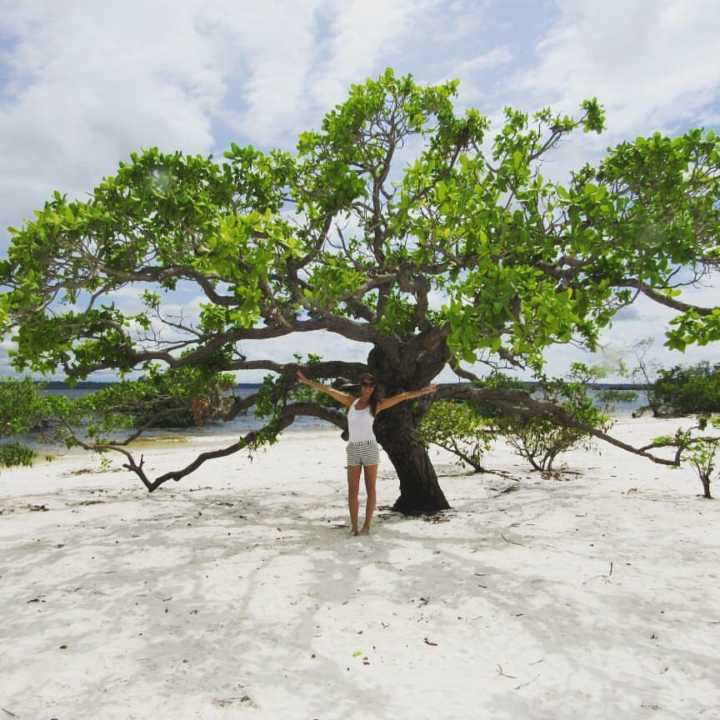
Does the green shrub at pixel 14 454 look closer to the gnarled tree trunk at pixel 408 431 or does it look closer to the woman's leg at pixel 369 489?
the gnarled tree trunk at pixel 408 431

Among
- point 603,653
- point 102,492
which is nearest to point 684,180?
point 603,653

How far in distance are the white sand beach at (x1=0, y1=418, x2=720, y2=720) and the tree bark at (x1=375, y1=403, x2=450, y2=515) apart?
500 mm

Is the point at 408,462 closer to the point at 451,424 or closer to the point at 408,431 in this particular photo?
the point at 408,431

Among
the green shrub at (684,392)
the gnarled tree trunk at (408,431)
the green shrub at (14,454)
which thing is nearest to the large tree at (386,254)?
the gnarled tree trunk at (408,431)

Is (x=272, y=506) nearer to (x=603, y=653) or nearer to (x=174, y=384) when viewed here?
(x=174, y=384)

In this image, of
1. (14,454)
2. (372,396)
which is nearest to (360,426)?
(372,396)

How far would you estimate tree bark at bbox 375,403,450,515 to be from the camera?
32.7 feet

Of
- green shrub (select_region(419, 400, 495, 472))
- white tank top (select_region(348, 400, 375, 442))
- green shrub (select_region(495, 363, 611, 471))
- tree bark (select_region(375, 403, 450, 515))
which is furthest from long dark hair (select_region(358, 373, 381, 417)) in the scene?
green shrub (select_region(419, 400, 495, 472))

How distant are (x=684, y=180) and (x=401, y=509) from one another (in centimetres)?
629

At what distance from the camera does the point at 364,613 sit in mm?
5371

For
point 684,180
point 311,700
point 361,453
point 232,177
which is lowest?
point 311,700

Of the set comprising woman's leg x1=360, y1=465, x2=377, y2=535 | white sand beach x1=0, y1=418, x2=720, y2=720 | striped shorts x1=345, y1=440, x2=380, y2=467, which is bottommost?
white sand beach x1=0, y1=418, x2=720, y2=720

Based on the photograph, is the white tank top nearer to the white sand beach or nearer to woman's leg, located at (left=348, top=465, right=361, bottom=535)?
woman's leg, located at (left=348, top=465, right=361, bottom=535)

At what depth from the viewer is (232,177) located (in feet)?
29.4
